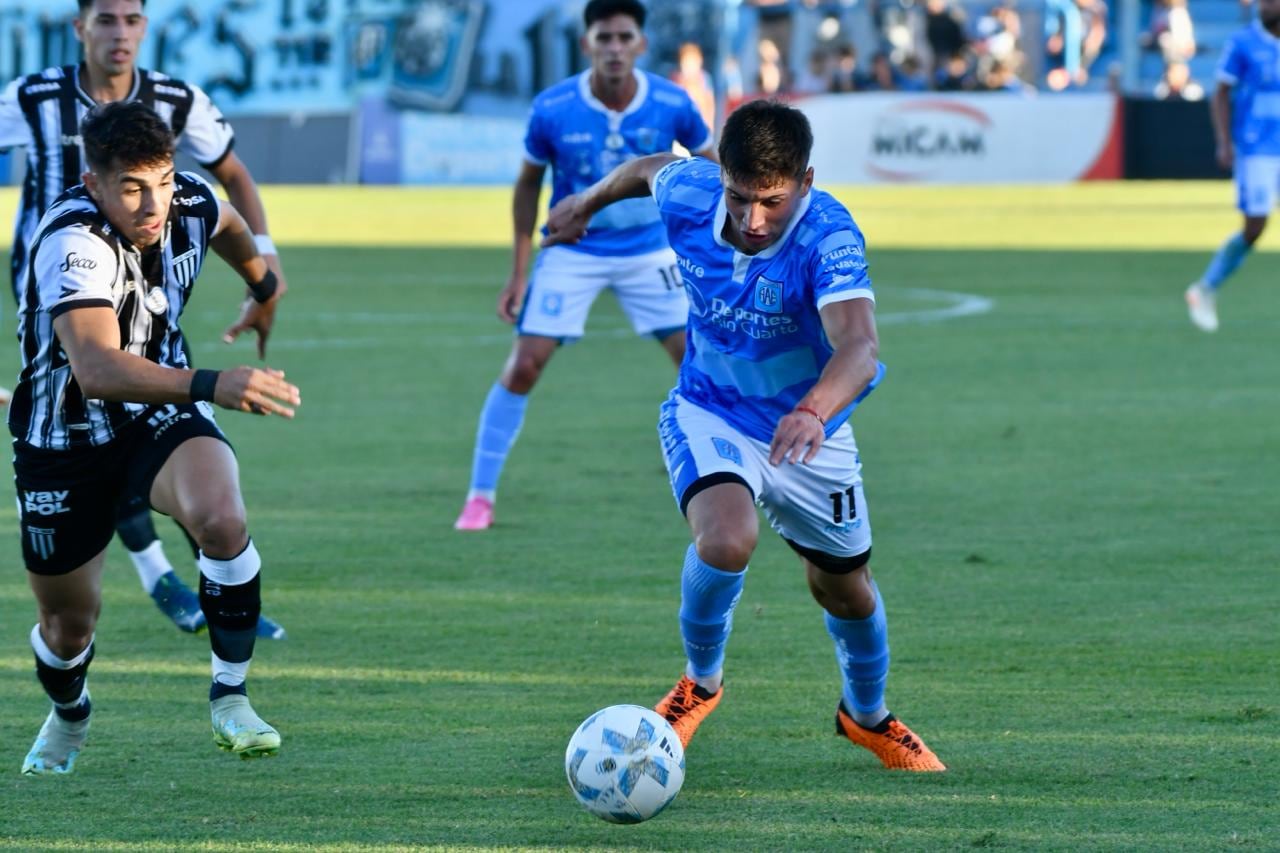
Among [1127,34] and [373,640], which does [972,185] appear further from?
[373,640]

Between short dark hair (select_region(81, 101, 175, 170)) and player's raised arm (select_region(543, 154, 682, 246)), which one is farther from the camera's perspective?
player's raised arm (select_region(543, 154, 682, 246))

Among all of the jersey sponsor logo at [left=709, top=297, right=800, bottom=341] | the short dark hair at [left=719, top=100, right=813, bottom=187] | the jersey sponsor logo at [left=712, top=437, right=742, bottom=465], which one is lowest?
the jersey sponsor logo at [left=712, top=437, right=742, bottom=465]

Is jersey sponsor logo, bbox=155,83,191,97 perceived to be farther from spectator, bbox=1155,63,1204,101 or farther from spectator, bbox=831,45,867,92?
spectator, bbox=1155,63,1204,101

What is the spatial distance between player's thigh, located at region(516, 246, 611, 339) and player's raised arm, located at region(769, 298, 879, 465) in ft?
12.4

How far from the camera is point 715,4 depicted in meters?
36.3

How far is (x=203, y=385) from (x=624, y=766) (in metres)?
1.27

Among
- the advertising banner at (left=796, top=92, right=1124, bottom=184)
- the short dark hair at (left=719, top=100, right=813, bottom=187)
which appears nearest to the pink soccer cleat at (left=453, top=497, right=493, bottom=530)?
the short dark hair at (left=719, top=100, right=813, bottom=187)

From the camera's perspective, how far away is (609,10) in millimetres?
8586

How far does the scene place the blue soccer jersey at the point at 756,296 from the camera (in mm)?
4977

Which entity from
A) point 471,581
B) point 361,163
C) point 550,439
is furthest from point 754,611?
point 361,163

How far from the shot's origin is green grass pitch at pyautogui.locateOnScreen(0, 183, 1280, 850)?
15.7 ft

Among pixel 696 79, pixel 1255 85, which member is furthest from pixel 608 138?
pixel 696 79

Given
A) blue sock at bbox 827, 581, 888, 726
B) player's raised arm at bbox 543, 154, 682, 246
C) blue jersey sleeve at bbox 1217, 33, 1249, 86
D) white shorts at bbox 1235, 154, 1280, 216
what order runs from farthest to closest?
blue jersey sleeve at bbox 1217, 33, 1249, 86 < white shorts at bbox 1235, 154, 1280, 216 < player's raised arm at bbox 543, 154, 682, 246 < blue sock at bbox 827, 581, 888, 726

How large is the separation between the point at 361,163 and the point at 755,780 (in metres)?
31.0
